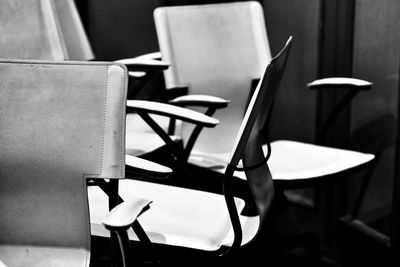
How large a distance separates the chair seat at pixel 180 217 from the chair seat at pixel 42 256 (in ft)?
0.78

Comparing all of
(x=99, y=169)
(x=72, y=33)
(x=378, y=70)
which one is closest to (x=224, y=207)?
(x=99, y=169)

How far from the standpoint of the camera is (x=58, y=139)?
60.5 inches

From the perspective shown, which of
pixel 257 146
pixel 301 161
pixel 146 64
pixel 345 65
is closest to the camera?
pixel 257 146

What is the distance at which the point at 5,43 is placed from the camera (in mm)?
2344

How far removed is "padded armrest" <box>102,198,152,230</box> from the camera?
134 centimetres

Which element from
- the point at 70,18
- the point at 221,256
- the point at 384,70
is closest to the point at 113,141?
the point at 221,256

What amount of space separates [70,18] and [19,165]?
1552 millimetres

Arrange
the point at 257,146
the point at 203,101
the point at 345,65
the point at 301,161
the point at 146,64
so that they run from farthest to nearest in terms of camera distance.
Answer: the point at 345,65 → the point at 146,64 → the point at 301,161 → the point at 203,101 → the point at 257,146

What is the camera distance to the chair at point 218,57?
254 centimetres

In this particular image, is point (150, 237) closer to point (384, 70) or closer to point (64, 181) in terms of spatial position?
point (64, 181)

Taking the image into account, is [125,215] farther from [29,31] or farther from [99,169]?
[29,31]

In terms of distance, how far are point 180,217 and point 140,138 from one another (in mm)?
721

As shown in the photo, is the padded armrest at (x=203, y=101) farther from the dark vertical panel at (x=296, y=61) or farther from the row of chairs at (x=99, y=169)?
the dark vertical panel at (x=296, y=61)

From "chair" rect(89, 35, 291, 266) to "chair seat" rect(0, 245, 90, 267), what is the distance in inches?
9.6
